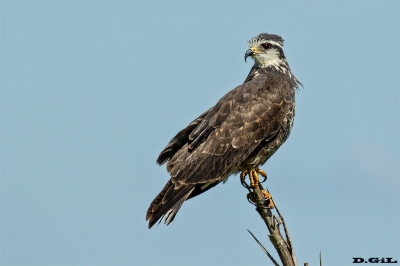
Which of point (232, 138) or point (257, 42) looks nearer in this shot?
point (232, 138)

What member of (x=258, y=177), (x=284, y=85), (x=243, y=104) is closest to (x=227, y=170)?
(x=258, y=177)

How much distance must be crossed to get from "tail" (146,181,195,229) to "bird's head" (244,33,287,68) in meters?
3.20

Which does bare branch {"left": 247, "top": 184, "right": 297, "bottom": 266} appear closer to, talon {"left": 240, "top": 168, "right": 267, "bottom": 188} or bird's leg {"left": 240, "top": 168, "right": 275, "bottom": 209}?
bird's leg {"left": 240, "top": 168, "right": 275, "bottom": 209}

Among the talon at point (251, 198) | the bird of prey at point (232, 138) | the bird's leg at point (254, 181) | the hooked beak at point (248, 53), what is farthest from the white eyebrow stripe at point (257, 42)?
the talon at point (251, 198)

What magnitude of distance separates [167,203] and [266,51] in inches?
151

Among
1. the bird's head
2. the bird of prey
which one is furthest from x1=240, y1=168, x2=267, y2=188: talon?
the bird's head

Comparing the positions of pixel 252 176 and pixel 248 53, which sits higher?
pixel 248 53

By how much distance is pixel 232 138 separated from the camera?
31.2 feet

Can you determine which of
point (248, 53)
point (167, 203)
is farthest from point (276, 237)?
point (248, 53)

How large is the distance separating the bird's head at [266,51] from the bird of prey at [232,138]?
36.4 inches

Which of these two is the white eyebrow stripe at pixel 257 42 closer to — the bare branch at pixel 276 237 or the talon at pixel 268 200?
the talon at pixel 268 200

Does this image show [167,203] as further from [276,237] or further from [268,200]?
[276,237]

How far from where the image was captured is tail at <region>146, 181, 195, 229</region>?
27.4 feet

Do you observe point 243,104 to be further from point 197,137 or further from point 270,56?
point 270,56
